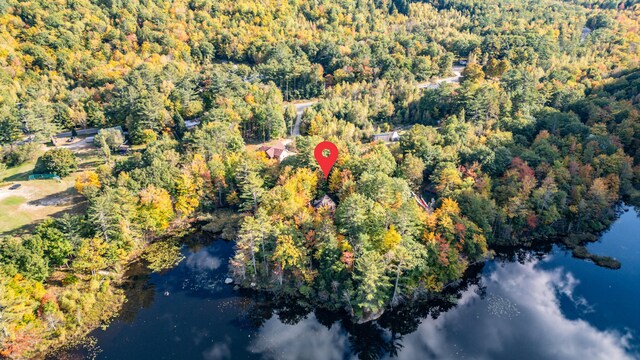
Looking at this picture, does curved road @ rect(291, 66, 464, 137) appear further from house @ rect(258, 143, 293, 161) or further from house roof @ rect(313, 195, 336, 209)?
house roof @ rect(313, 195, 336, 209)

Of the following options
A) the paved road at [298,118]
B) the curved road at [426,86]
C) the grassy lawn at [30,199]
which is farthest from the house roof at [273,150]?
the grassy lawn at [30,199]

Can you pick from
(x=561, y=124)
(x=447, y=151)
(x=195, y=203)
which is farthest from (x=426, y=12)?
(x=195, y=203)

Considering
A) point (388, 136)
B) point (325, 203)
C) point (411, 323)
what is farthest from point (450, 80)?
point (411, 323)

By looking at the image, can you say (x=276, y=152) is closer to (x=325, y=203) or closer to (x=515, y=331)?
(x=325, y=203)

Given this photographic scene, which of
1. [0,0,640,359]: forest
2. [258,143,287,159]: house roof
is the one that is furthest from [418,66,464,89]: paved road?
[258,143,287,159]: house roof

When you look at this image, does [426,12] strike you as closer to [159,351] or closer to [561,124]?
[561,124]

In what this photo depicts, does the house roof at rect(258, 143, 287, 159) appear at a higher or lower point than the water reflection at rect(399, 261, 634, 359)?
higher

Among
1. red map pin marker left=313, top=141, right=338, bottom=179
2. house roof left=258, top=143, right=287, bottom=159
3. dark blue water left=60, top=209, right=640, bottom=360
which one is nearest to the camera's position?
dark blue water left=60, top=209, right=640, bottom=360
